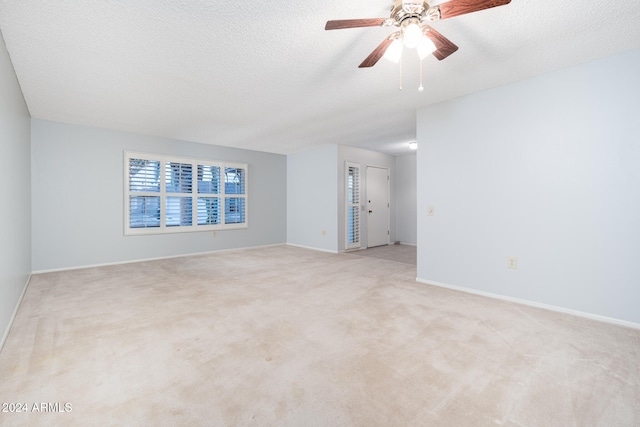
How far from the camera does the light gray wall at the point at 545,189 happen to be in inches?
93.6

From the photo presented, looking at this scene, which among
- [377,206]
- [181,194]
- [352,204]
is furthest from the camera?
[377,206]

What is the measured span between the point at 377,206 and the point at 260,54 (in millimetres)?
4925

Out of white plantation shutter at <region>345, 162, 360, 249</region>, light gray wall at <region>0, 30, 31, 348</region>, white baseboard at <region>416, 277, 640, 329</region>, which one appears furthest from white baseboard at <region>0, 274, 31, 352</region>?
white plantation shutter at <region>345, 162, 360, 249</region>

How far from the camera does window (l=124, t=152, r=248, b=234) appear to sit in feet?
16.4

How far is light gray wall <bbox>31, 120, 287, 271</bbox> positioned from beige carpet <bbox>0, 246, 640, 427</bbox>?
57.4 inches

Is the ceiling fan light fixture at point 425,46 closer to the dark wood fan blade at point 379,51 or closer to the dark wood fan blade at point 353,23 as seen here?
the dark wood fan blade at point 379,51

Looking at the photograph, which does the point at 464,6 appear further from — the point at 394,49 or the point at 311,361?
the point at 311,361

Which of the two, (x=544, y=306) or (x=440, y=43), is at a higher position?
(x=440, y=43)

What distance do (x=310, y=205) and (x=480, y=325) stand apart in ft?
15.1

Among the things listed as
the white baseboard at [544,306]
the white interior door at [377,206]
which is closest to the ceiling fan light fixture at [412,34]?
the white baseboard at [544,306]

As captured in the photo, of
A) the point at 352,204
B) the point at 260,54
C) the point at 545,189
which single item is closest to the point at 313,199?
the point at 352,204

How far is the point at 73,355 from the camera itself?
1.88 meters

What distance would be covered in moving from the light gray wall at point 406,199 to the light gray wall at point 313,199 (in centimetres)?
219

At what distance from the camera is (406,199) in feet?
23.5
